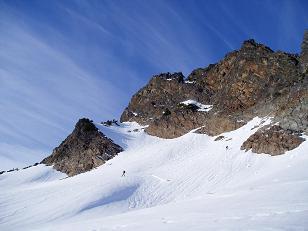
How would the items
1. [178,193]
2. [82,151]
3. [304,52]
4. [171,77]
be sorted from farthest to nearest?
1. [171,77]
2. [82,151]
3. [304,52]
4. [178,193]

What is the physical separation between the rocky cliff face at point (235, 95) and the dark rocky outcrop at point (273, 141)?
53 cm

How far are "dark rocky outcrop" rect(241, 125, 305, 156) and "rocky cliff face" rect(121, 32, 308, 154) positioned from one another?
53 cm

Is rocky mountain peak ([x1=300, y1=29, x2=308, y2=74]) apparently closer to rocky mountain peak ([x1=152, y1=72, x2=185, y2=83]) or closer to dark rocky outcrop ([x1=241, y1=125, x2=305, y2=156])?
dark rocky outcrop ([x1=241, y1=125, x2=305, y2=156])

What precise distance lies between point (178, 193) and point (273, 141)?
10904 mm

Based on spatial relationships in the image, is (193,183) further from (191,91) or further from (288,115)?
(191,91)

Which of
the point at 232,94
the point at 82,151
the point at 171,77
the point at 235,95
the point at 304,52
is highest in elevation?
the point at 171,77

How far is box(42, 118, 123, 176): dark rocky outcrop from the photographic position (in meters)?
59.8

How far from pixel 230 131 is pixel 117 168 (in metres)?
15.8

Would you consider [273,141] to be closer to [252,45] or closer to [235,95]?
[235,95]

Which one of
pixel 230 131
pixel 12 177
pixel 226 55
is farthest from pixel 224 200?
pixel 226 55

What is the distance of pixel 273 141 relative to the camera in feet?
126

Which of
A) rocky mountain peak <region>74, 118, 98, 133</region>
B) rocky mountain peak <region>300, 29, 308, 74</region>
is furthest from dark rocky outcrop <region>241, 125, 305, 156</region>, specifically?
rocky mountain peak <region>74, 118, 98, 133</region>

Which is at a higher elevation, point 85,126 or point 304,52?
point 304,52

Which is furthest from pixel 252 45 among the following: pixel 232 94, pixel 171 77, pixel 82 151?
pixel 82 151
